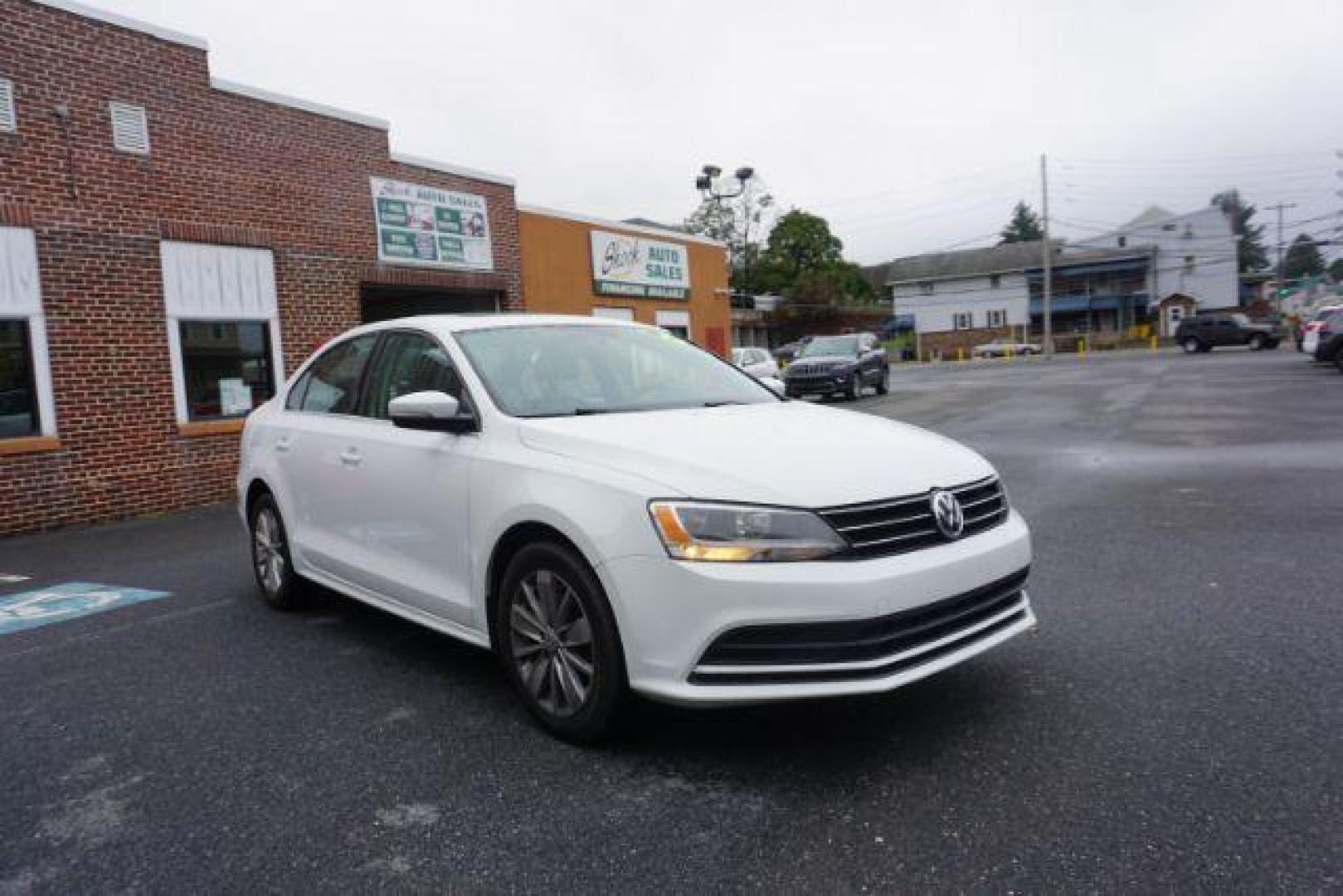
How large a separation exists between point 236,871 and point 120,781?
95 cm

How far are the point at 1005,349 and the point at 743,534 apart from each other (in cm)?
6033

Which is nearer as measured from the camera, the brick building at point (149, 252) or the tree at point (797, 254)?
the brick building at point (149, 252)

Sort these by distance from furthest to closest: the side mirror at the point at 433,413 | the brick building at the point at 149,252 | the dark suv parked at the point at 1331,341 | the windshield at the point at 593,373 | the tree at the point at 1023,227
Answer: the tree at the point at 1023,227, the dark suv parked at the point at 1331,341, the brick building at the point at 149,252, the windshield at the point at 593,373, the side mirror at the point at 433,413

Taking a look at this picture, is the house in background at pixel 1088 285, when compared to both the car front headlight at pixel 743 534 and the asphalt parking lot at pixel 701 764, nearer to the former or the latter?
the asphalt parking lot at pixel 701 764

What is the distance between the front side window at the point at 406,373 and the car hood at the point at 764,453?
73 centimetres

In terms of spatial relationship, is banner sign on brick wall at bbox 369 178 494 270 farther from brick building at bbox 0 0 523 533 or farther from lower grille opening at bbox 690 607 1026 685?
lower grille opening at bbox 690 607 1026 685

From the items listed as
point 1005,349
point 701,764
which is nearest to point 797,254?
point 1005,349

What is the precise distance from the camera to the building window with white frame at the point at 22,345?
9.28m

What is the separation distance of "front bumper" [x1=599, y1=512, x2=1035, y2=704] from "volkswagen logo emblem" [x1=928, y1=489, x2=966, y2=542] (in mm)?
134

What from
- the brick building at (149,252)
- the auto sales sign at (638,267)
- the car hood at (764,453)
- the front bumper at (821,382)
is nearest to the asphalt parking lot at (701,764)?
the car hood at (764,453)

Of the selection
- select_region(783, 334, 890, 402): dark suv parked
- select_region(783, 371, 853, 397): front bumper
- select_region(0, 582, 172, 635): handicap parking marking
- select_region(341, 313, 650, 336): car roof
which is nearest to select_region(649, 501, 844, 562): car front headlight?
select_region(341, 313, 650, 336): car roof

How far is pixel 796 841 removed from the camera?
2.68 m

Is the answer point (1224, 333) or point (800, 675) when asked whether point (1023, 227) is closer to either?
point (1224, 333)

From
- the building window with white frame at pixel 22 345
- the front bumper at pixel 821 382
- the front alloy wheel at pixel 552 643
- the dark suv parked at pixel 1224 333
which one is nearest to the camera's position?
the front alloy wheel at pixel 552 643
